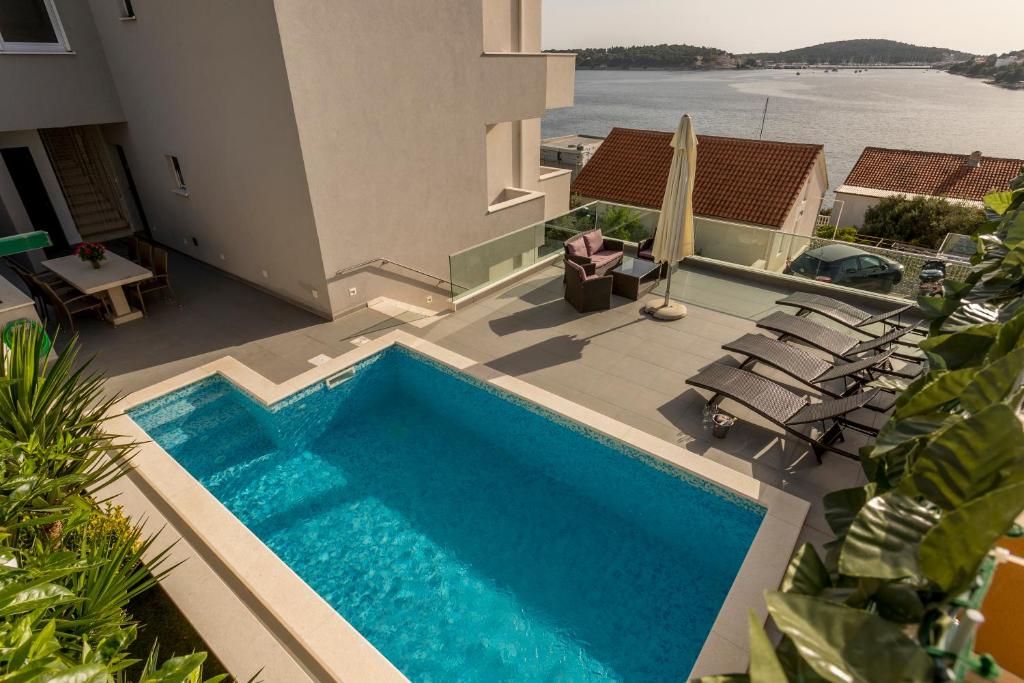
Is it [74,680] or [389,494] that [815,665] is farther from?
[389,494]

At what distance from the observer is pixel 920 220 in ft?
91.5

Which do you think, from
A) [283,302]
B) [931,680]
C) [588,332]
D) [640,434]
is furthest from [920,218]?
[931,680]

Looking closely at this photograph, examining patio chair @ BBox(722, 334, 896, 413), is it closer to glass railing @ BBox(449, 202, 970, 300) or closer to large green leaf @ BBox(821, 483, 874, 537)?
glass railing @ BBox(449, 202, 970, 300)

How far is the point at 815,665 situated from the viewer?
1.52 metres

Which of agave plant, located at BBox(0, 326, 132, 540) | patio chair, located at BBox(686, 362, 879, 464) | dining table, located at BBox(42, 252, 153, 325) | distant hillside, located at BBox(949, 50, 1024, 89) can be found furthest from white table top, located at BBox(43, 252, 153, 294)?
distant hillside, located at BBox(949, 50, 1024, 89)

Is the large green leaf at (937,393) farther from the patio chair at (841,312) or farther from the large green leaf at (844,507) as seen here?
the patio chair at (841,312)

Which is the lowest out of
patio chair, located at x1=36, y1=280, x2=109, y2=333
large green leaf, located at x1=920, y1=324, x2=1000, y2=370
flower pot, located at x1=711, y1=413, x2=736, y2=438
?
flower pot, located at x1=711, y1=413, x2=736, y2=438

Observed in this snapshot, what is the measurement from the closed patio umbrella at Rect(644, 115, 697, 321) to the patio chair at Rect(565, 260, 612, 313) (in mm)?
1158

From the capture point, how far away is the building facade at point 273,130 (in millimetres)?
9039

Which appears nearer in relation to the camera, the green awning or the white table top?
the green awning

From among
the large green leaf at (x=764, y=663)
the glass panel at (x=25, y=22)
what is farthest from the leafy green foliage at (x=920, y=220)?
the glass panel at (x=25, y=22)

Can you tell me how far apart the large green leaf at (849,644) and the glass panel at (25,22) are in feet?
51.6

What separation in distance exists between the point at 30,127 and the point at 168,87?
314 centimetres

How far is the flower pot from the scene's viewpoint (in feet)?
21.5
